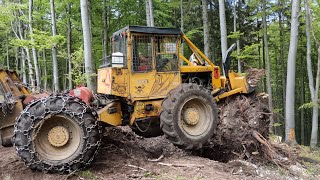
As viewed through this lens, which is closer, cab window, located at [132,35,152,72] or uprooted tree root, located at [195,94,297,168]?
cab window, located at [132,35,152,72]

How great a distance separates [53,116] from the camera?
5453 mm

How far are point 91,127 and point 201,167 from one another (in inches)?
84.8

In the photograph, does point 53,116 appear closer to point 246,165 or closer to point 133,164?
point 133,164

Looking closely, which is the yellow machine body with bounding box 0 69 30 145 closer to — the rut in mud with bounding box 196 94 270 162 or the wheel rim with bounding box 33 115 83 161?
the wheel rim with bounding box 33 115 83 161

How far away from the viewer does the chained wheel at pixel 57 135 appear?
5289mm

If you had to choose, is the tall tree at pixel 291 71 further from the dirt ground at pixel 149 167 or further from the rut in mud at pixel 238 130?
the dirt ground at pixel 149 167

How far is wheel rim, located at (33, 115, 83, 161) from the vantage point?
551 cm

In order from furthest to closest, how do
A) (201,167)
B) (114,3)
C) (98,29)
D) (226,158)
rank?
(98,29)
(114,3)
(226,158)
(201,167)

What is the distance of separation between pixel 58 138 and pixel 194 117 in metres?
2.84

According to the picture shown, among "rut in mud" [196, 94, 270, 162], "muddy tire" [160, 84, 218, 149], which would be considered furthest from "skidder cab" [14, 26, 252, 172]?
"rut in mud" [196, 94, 270, 162]

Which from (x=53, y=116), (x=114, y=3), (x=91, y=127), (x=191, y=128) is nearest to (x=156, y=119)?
(x=191, y=128)

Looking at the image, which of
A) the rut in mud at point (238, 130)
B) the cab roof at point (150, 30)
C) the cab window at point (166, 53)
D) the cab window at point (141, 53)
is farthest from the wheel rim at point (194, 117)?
the cab roof at point (150, 30)

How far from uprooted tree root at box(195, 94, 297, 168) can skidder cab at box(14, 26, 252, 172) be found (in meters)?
0.93

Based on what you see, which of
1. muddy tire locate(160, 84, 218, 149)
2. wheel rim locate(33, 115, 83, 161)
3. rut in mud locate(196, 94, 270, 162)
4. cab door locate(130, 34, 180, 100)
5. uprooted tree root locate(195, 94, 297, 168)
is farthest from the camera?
rut in mud locate(196, 94, 270, 162)
